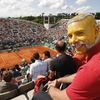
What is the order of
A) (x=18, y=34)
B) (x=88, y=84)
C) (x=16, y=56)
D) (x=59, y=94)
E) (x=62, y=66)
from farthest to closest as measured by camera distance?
(x=18, y=34), (x=16, y=56), (x=62, y=66), (x=59, y=94), (x=88, y=84)

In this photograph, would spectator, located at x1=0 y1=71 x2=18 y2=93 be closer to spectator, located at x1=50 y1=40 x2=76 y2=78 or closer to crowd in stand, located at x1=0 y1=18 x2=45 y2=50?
spectator, located at x1=50 y1=40 x2=76 y2=78

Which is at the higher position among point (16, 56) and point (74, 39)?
point (74, 39)

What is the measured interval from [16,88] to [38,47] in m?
44.8

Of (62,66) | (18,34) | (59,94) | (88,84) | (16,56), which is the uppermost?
(88,84)

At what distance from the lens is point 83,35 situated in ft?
6.85

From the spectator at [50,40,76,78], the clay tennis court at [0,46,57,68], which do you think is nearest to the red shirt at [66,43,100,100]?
the spectator at [50,40,76,78]

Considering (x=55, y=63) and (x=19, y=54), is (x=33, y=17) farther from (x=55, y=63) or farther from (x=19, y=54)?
(x=55, y=63)

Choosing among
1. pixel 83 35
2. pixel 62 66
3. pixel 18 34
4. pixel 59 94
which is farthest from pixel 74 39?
pixel 18 34

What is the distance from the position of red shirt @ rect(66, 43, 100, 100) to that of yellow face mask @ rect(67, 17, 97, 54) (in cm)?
29

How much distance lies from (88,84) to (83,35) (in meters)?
0.53

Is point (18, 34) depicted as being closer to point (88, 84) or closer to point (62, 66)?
point (62, 66)

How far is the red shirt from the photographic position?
1.67 meters

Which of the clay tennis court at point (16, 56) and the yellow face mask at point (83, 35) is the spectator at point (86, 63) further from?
the clay tennis court at point (16, 56)

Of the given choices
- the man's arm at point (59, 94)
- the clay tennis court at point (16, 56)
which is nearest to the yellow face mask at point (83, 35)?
the man's arm at point (59, 94)
